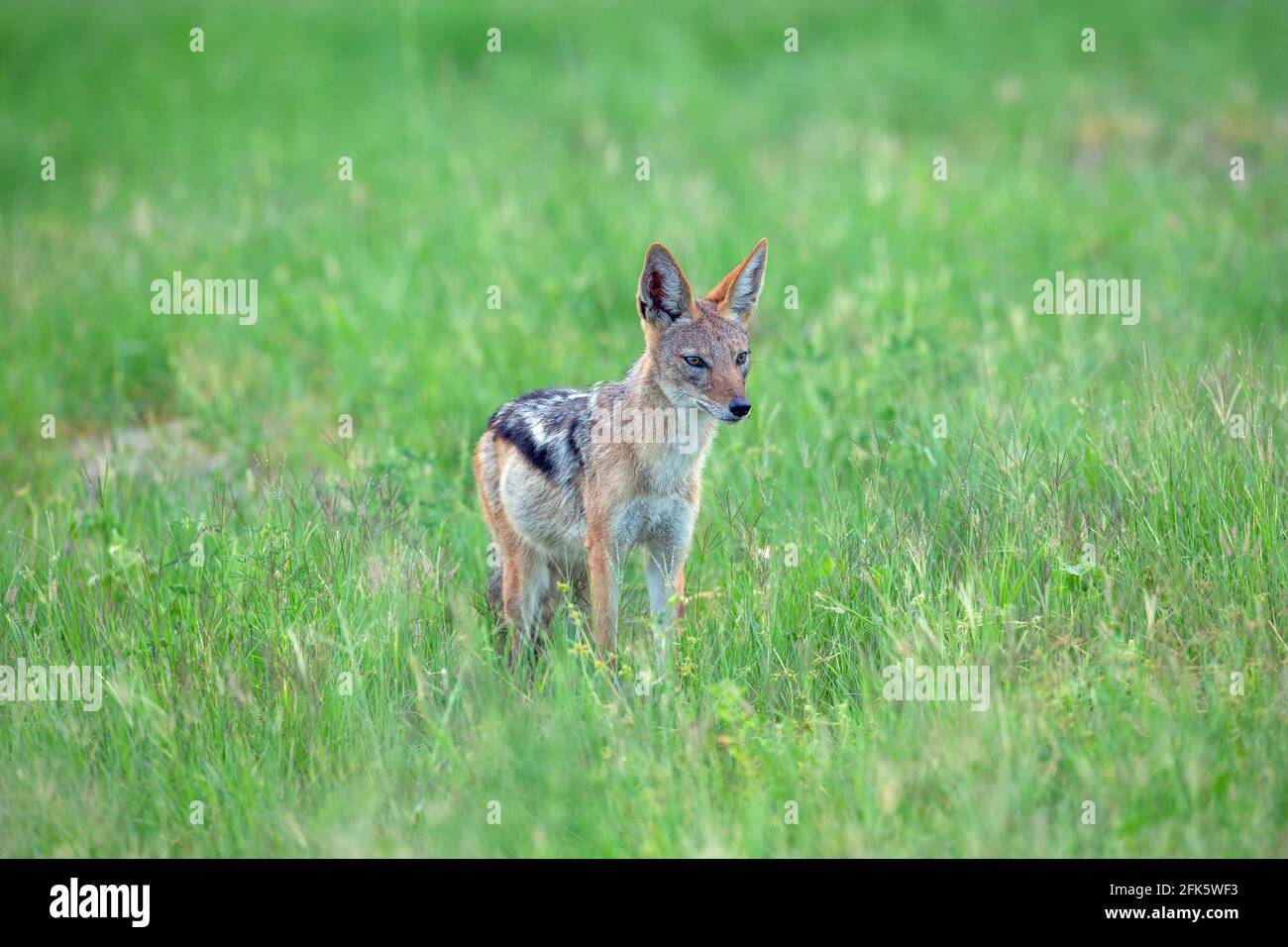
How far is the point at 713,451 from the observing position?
758 centimetres

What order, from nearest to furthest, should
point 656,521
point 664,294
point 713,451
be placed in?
point 656,521
point 664,294
point 713,451

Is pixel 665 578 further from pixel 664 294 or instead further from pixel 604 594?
pixel 664 294

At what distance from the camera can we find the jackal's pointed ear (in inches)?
239

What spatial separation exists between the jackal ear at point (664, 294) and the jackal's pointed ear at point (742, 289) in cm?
21

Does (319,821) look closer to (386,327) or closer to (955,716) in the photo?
(955,716)

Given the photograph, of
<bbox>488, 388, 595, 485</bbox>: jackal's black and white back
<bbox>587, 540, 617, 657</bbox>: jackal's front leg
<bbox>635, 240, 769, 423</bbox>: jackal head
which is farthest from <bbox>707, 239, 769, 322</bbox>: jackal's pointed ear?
<bbox>587, 540, 617, 657</bbox>: jackal's front leg

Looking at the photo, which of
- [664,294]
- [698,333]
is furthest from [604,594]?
[664,294]

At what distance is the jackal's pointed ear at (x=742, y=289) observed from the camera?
19.9 ft

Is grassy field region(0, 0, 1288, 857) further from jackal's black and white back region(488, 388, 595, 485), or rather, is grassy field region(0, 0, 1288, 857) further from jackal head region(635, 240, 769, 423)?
jackal's black and white back region(488, 388, 595, 485)

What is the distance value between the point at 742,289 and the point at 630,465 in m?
1.10

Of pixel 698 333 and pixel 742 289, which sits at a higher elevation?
pixel 742 289

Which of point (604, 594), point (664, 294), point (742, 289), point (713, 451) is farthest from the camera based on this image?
point (713, 451)

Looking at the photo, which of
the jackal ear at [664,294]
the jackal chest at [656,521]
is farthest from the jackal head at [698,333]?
the jackal chest at [656,521]

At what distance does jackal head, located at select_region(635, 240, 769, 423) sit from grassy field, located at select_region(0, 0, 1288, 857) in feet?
1.93
